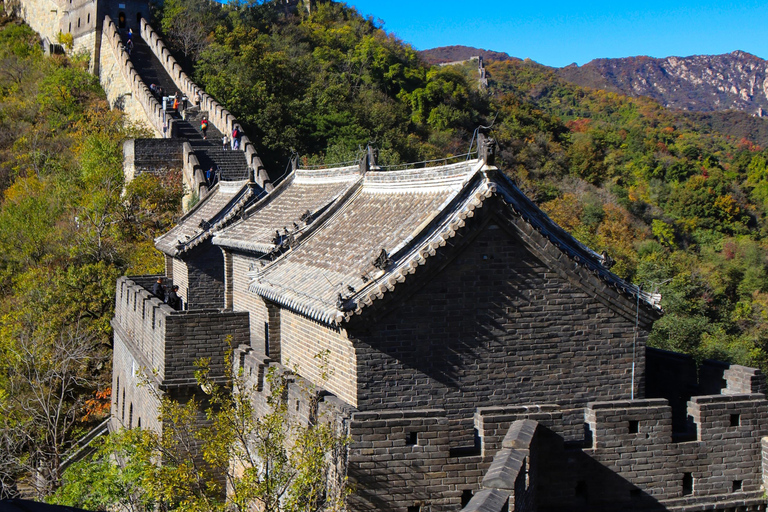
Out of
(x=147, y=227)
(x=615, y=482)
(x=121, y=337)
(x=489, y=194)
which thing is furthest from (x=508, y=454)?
(x=147, y=227)

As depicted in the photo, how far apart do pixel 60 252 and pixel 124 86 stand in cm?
2234

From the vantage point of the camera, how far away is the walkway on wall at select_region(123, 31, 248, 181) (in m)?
43.6

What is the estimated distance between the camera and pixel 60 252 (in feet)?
116

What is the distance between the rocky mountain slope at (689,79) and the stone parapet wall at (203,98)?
12118 cm

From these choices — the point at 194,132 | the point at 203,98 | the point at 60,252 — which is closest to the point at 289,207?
the point at 60,252

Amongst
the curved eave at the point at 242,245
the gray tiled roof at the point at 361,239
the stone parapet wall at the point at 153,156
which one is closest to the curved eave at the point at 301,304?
the gray tiled roof at the point at 361,239

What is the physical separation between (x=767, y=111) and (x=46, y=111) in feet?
474

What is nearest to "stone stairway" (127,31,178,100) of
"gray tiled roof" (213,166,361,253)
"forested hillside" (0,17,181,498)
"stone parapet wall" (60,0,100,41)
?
"stone parapet wall" (60,0,100,41)

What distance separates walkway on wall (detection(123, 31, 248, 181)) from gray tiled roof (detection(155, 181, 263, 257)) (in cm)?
1344

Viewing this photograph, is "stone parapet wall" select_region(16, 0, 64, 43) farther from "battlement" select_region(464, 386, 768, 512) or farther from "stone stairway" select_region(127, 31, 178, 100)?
"battlement" select_region(464, 386, 768, 512)

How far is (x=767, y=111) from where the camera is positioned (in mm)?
163375

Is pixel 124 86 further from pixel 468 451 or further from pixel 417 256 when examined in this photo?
pixel 468 451

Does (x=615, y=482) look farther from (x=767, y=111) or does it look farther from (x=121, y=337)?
(x=767, y=111)

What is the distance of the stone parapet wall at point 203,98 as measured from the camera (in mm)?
43281
